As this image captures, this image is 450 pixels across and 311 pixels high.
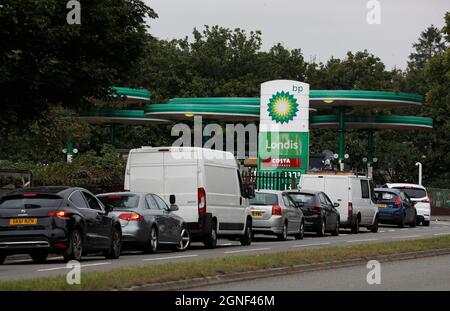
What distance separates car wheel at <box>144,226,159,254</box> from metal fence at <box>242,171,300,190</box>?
82.4 ft

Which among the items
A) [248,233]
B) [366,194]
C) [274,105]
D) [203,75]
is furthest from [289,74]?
[248,233]

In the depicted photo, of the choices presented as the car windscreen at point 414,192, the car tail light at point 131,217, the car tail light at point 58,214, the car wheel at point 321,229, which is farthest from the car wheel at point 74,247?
the car windscreen at point 414,192

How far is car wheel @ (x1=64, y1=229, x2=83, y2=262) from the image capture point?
2164 cm

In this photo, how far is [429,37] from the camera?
155m

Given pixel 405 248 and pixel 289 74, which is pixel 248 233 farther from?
pixel 289 74

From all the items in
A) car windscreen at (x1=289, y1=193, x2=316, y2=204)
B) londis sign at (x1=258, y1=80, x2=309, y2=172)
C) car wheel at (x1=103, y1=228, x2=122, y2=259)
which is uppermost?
londis sign at (x1=258, y1=80, x2=309, y2=172)

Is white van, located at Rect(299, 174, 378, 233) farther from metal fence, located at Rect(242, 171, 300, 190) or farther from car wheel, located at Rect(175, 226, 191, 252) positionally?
car wheel, located at Rect(175, 226, 191, 252)

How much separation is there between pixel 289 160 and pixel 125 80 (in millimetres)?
24332

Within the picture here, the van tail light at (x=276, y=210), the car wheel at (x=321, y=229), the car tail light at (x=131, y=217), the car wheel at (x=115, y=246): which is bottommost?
the car wheel at (x=321, y=229)

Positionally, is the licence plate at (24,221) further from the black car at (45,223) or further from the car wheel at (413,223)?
the car wheel at (413,223)

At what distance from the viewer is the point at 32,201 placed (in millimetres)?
21828

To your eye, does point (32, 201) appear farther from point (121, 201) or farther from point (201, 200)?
point (201, 200)

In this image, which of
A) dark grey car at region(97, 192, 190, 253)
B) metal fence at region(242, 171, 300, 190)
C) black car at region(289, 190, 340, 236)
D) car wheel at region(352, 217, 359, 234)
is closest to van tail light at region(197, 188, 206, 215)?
dark grey car at region(97, 192, 190, 253)

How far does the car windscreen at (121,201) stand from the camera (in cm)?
2566
